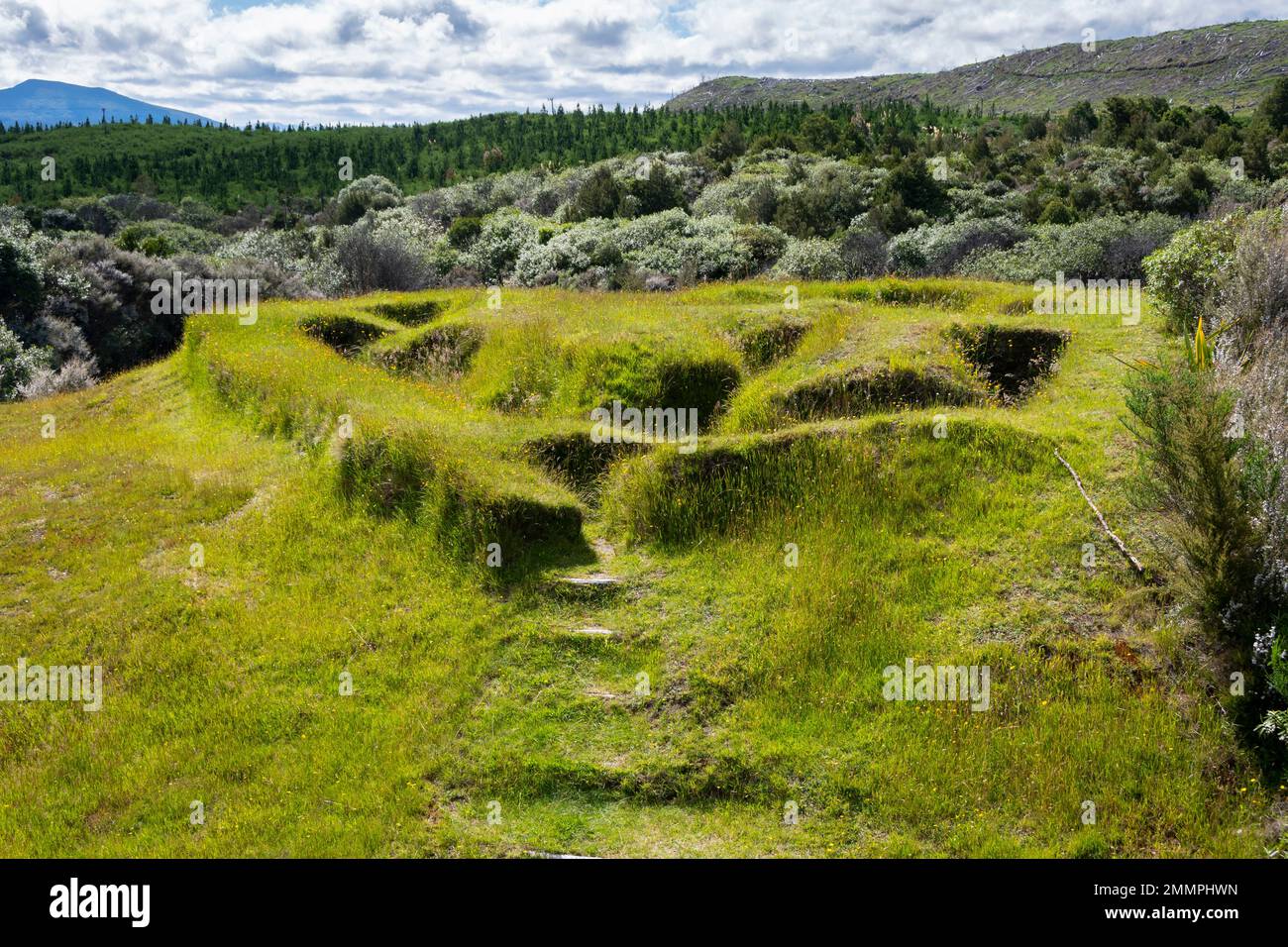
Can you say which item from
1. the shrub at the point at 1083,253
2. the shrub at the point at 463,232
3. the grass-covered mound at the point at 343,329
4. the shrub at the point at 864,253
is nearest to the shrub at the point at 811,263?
the shrub at the point at 864,253

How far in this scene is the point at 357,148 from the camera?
102 m

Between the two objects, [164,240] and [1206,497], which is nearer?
[1206,497]

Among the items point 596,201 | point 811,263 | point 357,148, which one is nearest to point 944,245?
point 811,263

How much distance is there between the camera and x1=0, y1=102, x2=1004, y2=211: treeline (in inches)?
2822

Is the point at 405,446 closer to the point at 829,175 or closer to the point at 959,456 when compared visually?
the point at 959,456

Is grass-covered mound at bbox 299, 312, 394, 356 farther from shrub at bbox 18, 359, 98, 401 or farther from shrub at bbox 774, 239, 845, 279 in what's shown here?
shrub at bbox 774, 239, 845, 279

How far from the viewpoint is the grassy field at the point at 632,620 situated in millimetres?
6949

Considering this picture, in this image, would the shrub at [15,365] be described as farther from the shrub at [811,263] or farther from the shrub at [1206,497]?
the shrub at [1206,497]

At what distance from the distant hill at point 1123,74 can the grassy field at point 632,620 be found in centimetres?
9826

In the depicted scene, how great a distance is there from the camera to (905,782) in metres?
7.04

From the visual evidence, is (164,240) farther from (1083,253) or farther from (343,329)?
(1083,253)

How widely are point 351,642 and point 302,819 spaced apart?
2.59 metres

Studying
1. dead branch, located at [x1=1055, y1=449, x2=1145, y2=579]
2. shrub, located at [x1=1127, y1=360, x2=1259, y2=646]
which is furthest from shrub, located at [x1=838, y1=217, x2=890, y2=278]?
shrub, located at [x1=1127, y1=360, x2=1259, y2=646]

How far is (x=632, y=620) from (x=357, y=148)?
4216 inches
